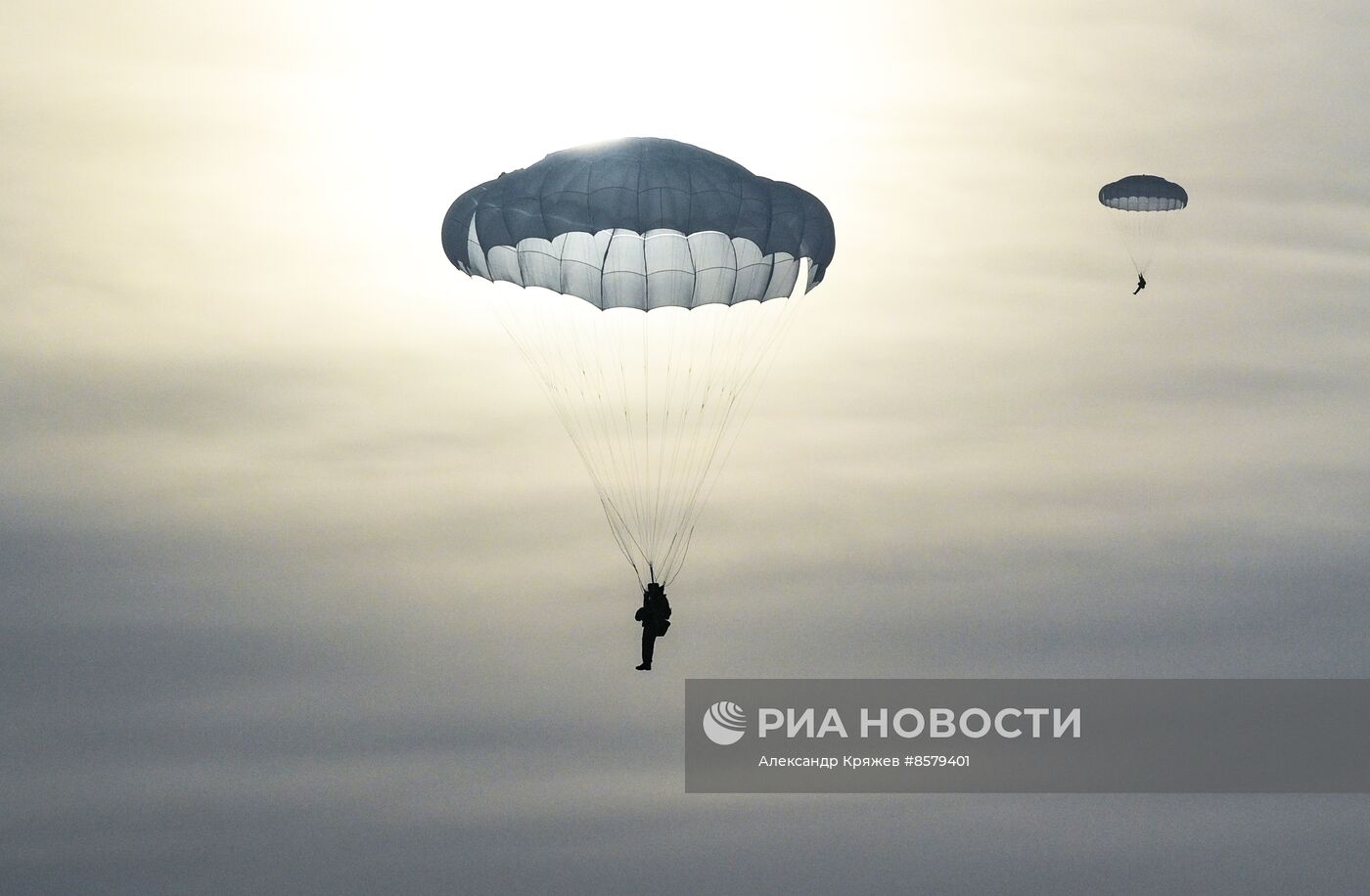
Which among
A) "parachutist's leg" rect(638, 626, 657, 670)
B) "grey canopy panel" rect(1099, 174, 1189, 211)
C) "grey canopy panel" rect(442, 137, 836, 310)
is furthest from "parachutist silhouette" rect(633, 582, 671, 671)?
"grey canopy panel" rect(1099, 174, 1189, 211)

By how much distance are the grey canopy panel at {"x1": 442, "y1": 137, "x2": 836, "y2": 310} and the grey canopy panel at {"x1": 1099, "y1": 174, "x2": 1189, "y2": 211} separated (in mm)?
27672

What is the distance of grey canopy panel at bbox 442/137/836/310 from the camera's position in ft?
162

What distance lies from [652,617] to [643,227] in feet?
28.3

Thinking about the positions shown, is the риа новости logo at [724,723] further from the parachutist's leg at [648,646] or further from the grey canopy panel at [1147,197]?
the grey canopy panel at [1147,197]

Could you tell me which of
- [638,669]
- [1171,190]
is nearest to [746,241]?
[638,669]

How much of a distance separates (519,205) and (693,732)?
17735 mm

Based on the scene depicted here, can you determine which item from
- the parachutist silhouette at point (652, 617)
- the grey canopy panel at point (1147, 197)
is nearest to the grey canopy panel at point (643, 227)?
the parachutist silhouette at point (652, 617)

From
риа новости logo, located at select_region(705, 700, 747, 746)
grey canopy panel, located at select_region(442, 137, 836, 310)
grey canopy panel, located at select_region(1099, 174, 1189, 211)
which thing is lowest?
риа новости logo, located at select_region(705, 700, 747, 746)

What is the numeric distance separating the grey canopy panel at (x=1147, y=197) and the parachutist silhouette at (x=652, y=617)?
3244 cm

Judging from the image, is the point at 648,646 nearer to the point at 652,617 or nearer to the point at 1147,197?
the point at 652,617

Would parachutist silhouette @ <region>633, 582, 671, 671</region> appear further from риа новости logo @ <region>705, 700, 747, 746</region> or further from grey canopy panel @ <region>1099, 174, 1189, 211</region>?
grey canopy panel @ <region>1099, 174, 1189, 211</region>

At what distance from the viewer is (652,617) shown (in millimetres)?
49594

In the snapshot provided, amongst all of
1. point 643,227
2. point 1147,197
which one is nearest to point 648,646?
point 643,227

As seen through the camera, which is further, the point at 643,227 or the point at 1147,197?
the point at 1147,197
